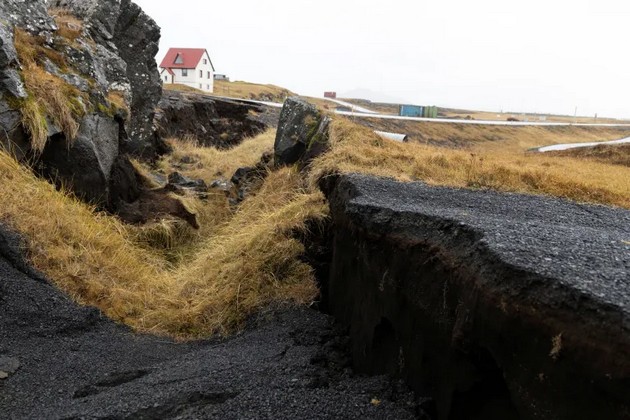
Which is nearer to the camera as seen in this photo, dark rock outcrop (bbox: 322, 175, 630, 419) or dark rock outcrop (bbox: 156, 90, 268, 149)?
dark rock outcrop (bbox: 322, 175, 630, 419)

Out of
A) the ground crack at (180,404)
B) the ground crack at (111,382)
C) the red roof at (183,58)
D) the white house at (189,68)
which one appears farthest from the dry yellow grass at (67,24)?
the red roof at (183,58)

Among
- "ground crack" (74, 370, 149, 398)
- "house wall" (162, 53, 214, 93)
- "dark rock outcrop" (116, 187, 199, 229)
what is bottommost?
"ground crack" (74, 370, 149, 398)

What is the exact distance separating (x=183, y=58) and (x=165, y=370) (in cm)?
6733

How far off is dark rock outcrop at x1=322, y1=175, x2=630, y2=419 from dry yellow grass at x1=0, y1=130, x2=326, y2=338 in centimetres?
184

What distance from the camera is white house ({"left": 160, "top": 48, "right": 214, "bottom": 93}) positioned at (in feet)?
215

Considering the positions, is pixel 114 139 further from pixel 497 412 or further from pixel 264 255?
pixel 497 412

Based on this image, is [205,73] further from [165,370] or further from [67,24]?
[165,370]

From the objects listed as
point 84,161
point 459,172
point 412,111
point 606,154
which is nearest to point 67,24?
point 84,161

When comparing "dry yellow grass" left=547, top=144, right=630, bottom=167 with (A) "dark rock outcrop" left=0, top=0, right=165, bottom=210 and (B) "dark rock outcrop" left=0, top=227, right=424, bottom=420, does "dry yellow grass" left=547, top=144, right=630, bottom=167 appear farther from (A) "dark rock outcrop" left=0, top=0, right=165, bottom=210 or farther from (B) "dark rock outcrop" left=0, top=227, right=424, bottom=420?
(B) "dark rock outcrop" left=0, top=227, right=424, bottom=420

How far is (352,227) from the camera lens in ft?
15.6

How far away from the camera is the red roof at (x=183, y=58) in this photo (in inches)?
→ 2598

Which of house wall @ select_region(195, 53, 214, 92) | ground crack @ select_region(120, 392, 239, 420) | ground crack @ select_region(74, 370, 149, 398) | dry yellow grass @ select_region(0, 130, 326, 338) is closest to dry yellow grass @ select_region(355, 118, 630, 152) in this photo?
dry yellow grass @ select_region(0, 130, 326, 338)

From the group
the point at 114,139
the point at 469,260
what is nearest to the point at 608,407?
the point at 469,260

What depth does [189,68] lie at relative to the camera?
216ft
